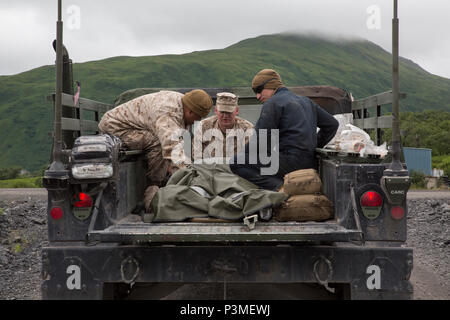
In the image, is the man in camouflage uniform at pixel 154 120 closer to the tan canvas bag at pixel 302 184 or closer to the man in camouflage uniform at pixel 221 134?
the man in camouflage uniform at pixel 221 134

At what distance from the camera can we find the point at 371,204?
3590mm

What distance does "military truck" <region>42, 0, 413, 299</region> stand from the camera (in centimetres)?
346

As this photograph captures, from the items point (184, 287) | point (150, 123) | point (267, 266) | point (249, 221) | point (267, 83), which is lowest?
point (184, 287)

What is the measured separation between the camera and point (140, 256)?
3520 mm

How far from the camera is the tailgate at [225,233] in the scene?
10.4 feet

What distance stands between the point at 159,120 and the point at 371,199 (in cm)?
211

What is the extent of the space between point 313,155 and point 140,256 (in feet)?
5.83

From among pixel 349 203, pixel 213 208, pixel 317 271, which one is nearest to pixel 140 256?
pixel 213 208

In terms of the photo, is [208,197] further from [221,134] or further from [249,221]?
[221,134]

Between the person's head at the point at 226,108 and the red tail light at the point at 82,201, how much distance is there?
2.03 metres

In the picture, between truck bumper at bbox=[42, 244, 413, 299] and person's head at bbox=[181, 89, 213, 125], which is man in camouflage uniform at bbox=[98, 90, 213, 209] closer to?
person's head at bbox=[181, 89, 213, 125]

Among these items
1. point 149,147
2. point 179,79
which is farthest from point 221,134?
point 179,79

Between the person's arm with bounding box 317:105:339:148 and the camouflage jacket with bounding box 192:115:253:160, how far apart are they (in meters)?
0.81

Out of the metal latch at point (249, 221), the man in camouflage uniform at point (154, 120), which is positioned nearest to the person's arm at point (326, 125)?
the man in camouflage uniform at point (154, 120)
